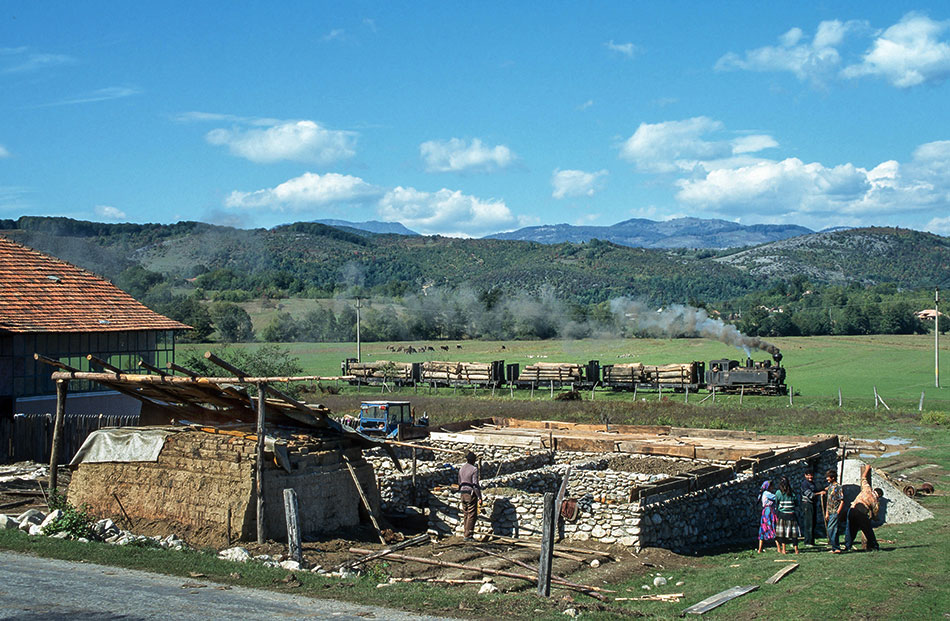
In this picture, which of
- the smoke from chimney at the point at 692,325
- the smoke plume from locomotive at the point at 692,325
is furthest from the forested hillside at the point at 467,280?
the smoke plume from locomotive at the point at 692,325

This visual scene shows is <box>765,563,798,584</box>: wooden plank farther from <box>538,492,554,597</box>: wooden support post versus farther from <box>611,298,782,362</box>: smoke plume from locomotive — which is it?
<box>611,298,782,362</box>: smoke plume from locomotive

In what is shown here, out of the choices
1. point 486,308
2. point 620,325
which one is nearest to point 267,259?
point 486,308

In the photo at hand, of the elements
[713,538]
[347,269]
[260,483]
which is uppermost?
[347,269]

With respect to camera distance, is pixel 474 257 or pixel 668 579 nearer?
pixel 668 579

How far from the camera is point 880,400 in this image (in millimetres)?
46000

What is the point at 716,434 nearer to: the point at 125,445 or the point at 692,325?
the point at 125,445

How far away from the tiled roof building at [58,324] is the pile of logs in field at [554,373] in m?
28.5

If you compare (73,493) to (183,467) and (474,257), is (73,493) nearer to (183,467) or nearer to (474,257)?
(183,467)

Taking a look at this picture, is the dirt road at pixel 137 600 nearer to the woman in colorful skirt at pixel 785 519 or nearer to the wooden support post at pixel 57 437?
the wooden support post at pixel 57 437

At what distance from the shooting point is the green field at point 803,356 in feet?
167

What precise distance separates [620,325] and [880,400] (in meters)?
37.9

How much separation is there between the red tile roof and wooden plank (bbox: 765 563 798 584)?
21.7m

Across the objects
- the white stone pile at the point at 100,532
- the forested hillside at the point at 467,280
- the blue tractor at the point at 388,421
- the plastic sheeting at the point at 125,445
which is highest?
the forested hillside at the point at 467,280

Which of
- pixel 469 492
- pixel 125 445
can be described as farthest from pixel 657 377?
pixel 125 445
